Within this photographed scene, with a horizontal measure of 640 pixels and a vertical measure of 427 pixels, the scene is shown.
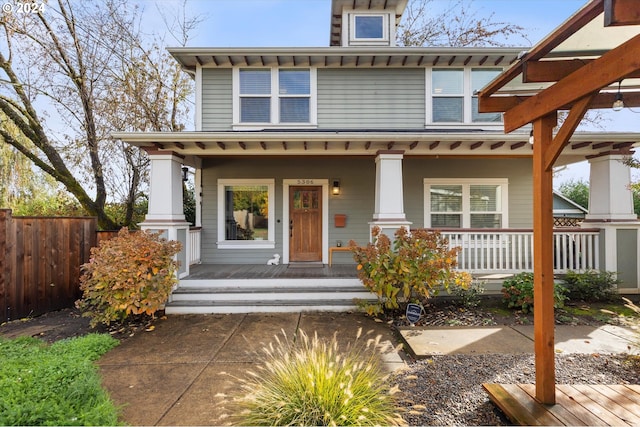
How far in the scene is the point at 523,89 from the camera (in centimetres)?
323

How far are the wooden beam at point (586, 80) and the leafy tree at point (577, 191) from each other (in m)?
16.8

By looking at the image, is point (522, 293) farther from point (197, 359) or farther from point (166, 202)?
point (166, 202)

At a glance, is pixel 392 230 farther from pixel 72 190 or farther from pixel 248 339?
pixel 72 190

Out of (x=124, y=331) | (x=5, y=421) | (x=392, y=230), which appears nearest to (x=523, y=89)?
(x=392, y=230)

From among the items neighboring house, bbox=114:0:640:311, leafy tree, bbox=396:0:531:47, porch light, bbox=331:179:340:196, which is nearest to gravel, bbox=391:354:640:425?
neighboring house, bbox=114:0:640:311

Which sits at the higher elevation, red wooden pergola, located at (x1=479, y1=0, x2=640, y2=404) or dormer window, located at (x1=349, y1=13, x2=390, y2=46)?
dormer window, located at (x1=349, y1=13, x2=390, y2=46)

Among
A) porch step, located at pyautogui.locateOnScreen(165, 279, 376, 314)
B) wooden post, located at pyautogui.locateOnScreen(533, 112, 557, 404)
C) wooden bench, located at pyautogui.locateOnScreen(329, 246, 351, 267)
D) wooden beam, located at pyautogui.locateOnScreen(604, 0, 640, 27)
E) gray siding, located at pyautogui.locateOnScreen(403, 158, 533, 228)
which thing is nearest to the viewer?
wooden beam, located at pyautogui.locateOnScreen(604, 0, 640, 27)

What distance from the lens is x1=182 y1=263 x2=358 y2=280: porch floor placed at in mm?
5848

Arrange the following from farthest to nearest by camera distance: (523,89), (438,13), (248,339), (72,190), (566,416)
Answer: (438,13) → (72,190) → (248,339) → (523,89) → (566,416)

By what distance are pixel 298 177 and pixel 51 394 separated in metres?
5.78

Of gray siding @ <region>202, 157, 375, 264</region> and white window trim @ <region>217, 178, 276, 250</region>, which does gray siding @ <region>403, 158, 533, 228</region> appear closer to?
gray siding @ <region>202, 157, 375, 264</region>

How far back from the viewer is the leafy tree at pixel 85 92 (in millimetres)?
7980

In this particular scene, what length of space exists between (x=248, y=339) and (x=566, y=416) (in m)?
3.43

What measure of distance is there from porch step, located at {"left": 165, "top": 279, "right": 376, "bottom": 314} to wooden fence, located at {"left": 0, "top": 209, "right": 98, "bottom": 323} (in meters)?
2.28
